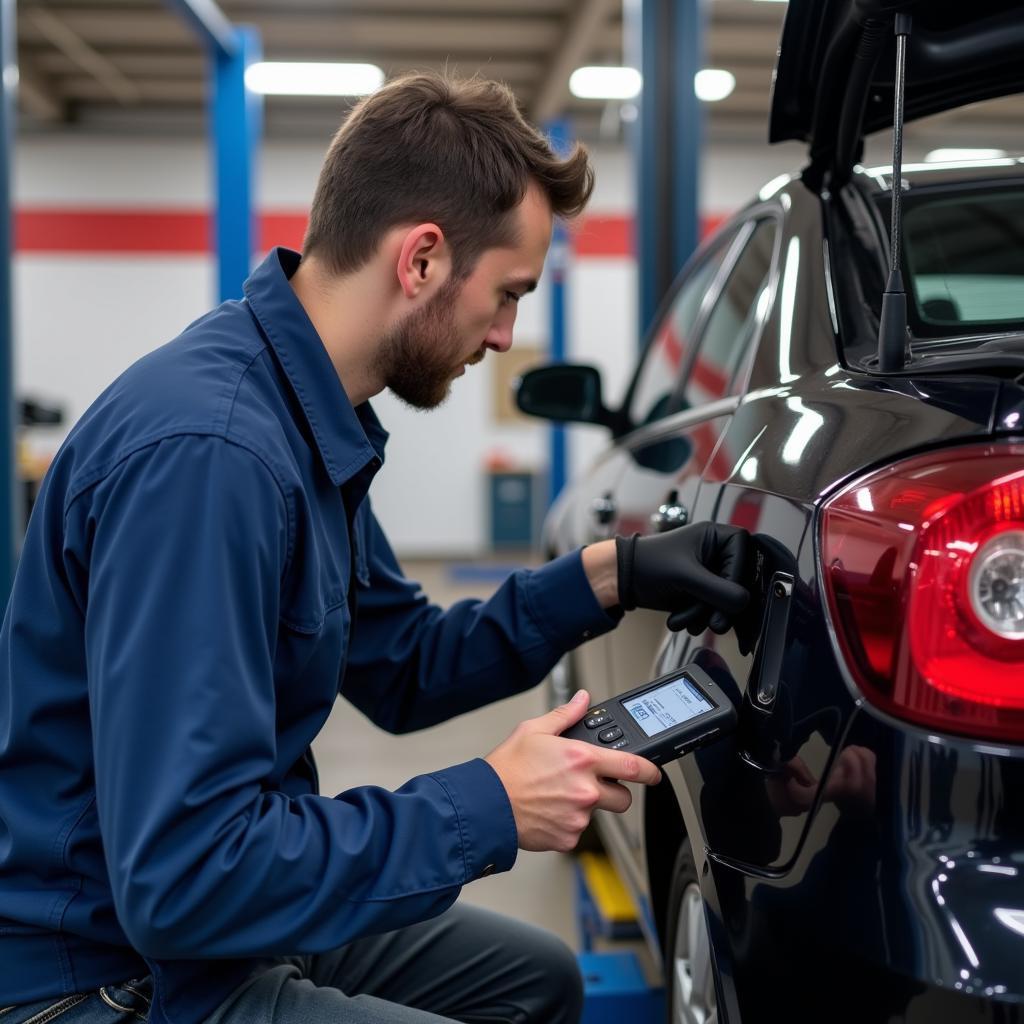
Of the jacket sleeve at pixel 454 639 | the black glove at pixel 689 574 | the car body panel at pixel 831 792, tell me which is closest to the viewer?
the car body panel at pixel 831 792

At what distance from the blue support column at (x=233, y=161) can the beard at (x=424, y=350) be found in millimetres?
5577

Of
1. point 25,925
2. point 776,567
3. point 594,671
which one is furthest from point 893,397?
point 594,671

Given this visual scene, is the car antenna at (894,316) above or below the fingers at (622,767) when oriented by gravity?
above

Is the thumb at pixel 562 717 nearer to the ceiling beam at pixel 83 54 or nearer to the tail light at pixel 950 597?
the tail light at pixel 950 597

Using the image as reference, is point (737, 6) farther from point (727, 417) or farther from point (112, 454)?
point (112, 454)

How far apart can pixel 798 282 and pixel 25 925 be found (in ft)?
4.16

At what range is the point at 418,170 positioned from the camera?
1.36 meters

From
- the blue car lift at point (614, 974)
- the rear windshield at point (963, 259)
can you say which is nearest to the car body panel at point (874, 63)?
the rear windshield at point (963, 259)

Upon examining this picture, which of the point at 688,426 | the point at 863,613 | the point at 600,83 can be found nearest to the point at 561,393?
the point at 688,426

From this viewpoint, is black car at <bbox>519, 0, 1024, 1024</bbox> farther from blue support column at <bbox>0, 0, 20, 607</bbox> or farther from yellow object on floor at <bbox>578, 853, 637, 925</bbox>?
blue support column at <bbox>0, 0, 20, 607</bbox>

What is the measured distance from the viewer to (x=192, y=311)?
12648 millimetres

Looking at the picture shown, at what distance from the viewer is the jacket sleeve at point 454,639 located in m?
1.73

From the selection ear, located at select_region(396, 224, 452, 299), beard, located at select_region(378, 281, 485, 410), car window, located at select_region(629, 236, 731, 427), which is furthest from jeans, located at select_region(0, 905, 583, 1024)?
car window, located at select_region(629, 236, 731, 427)

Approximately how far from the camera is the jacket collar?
1.29 meters
